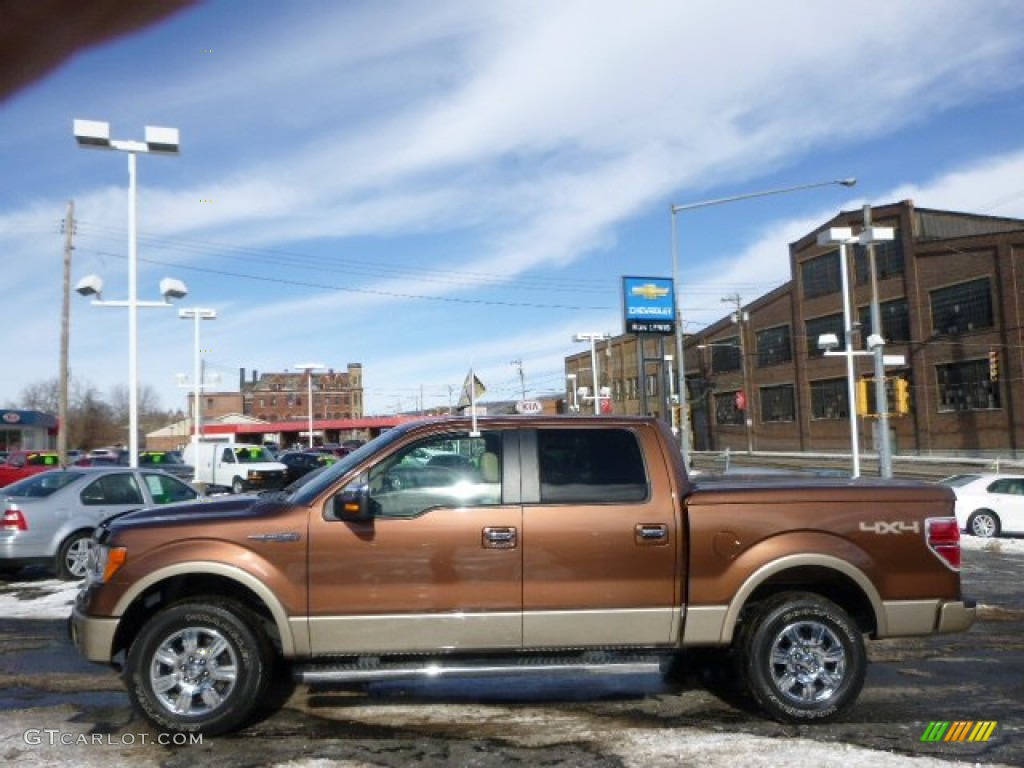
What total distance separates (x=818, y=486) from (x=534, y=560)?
1922 millimetres

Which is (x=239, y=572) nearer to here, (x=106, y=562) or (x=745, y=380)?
(x=106, y=562)

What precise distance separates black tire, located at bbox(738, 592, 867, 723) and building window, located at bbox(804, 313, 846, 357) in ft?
180

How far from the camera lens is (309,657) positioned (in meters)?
5.30

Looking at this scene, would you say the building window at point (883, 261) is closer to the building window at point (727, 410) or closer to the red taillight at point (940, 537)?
the building window at point (727, 410)

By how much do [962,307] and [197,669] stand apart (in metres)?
53.5

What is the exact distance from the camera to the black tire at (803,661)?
5.41 meters

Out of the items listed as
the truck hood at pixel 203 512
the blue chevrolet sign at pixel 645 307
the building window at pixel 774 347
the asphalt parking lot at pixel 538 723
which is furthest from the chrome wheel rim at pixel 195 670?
the building window at pixel 774 347

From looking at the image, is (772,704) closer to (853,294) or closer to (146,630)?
(146,630)

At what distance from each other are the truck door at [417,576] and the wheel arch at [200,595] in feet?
0.68

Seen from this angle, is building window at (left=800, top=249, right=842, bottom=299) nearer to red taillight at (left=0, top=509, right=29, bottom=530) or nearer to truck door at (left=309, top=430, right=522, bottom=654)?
red taillight at (left=0, top=509, right=29, bottom=530)

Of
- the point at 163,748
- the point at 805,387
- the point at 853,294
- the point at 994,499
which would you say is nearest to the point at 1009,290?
the point at 853,294

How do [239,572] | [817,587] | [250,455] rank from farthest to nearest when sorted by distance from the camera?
→ [250,455]
[817,587]
[239,572]

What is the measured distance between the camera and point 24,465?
29391 millimetres

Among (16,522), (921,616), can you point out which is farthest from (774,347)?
(921,616)
